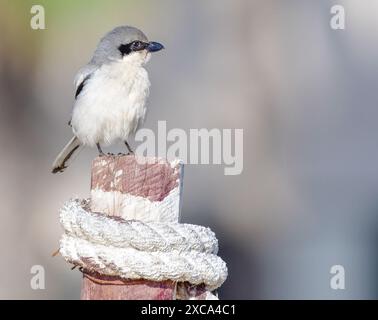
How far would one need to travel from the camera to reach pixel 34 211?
469cm

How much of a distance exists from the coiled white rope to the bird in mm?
1250

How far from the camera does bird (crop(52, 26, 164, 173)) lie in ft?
11.5

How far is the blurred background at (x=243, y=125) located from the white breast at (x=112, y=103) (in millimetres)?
1032

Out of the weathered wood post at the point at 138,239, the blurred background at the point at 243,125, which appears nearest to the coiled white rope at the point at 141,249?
the weathered wood post at the point at 138,239

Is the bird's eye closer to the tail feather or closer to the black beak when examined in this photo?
the black beak

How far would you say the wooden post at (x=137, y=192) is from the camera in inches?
88.9

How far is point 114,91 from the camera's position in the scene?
3500 mm

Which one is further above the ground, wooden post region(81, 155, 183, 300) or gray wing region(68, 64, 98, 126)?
gray wing region(68, 64, 98, 126)

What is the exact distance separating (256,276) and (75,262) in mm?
2463

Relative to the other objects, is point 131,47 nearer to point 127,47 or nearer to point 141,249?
point 127,47

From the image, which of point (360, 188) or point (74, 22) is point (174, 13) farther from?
point (360, 188)

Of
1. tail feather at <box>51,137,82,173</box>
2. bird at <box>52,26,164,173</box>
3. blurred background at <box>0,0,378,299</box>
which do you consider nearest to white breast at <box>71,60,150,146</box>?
bird at <box>52,26,164,173</box>
